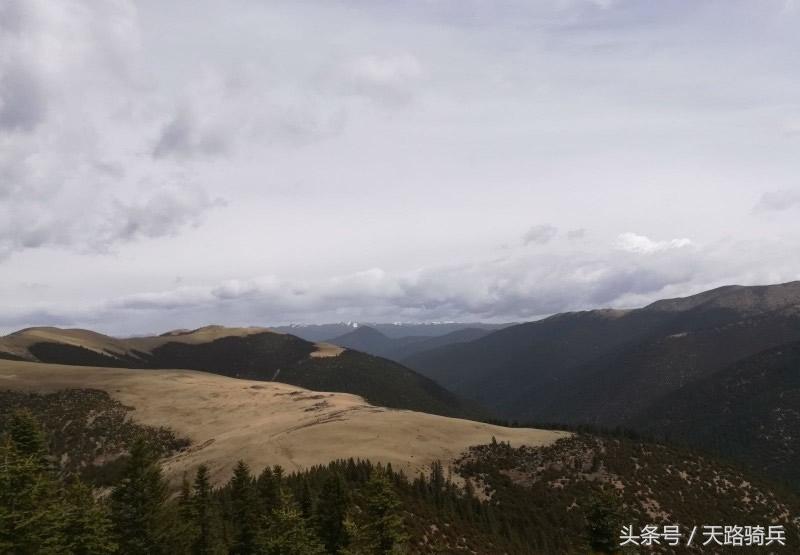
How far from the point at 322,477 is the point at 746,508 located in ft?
213

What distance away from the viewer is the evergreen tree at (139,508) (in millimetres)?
27953

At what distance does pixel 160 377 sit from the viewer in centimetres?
15488

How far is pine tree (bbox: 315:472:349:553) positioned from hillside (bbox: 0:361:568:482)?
3399cm

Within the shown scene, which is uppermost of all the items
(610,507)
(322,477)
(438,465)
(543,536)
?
(610,507)

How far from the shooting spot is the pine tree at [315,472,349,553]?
125 feet

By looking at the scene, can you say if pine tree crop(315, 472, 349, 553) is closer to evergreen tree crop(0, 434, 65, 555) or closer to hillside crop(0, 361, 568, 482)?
evergreen tree crop(0, 434, 65, 555)

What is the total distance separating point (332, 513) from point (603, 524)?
21.5 m

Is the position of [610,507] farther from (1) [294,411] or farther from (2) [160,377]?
(2) [160,377]

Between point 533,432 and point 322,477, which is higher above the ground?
point 322,477

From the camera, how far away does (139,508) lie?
28.3 m

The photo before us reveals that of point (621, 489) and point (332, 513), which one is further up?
point (332, 513)

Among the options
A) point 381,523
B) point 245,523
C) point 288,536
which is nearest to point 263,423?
point 245,523

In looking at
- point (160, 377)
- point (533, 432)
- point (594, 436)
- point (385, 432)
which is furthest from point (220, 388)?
point (594, 436)

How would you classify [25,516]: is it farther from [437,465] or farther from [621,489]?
[621,489]
